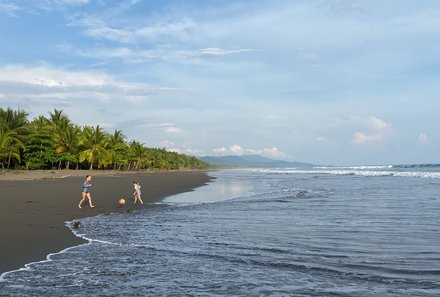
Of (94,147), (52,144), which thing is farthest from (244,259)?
(94,147)

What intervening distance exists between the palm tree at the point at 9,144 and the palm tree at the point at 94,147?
43.7 ft

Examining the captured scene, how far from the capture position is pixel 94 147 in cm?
6862

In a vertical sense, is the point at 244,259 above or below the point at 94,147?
below

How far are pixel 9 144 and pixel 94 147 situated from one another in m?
18.0

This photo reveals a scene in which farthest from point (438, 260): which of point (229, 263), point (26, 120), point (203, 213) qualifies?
point (26, 120)

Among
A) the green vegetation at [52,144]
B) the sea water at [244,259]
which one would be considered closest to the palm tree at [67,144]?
the green vegetation at [52,144]

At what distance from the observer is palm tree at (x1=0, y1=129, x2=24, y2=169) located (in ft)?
158

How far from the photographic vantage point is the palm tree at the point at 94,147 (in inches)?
2655

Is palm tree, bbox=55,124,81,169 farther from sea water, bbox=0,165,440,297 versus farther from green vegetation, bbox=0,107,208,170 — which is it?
sea water, bbox=0,165,440,297

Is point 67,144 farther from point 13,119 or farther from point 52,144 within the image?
point 13,119

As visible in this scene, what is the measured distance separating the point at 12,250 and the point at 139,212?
9.31 metres

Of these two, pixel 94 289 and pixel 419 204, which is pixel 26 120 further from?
pixel 94 289

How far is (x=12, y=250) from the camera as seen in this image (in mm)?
9508

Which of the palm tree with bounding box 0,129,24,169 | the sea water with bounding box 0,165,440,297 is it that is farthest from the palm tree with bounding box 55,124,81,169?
the sea water with bounding box 0,165,440,297
